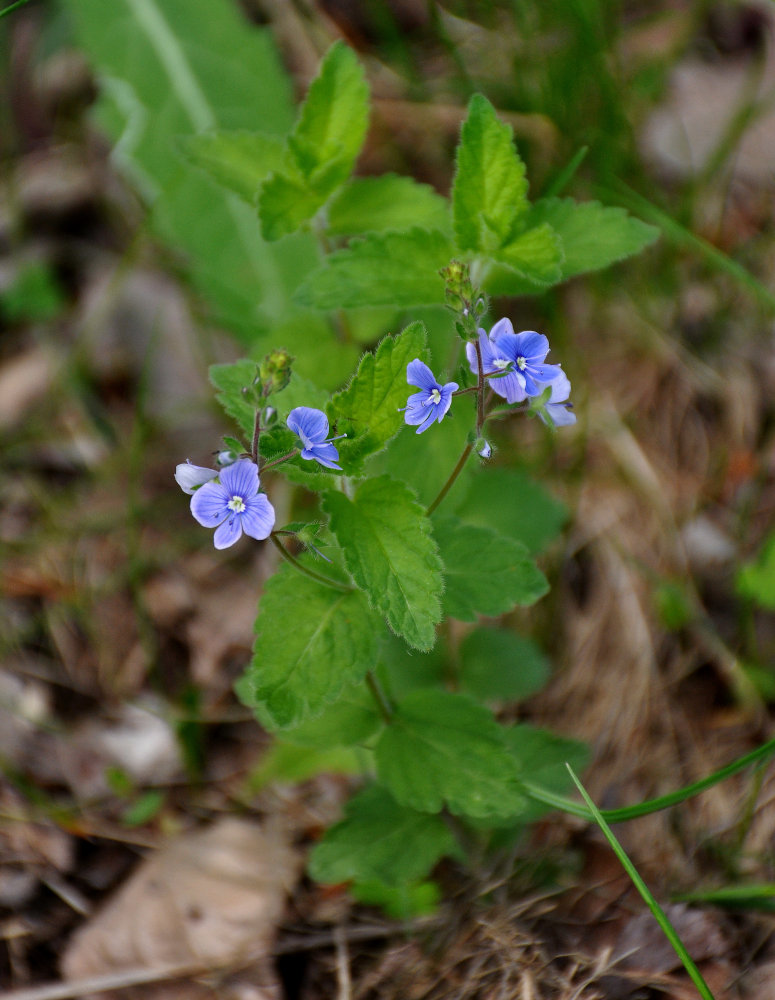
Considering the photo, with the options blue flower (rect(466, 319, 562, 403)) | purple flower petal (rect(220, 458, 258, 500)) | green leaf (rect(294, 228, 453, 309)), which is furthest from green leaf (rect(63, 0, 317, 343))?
purple flower petal (rect(220, 458, 258, 500))

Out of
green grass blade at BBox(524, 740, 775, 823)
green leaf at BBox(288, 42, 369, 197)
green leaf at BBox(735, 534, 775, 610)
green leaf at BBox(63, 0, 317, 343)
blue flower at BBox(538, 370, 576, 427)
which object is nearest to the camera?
blue flower at BBox(538, 370, 576, 427)

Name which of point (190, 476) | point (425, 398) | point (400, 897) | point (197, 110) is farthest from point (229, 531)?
point (197, 110)

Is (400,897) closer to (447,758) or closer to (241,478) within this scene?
(447,758)

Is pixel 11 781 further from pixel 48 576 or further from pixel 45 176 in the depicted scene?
pixel 45 176

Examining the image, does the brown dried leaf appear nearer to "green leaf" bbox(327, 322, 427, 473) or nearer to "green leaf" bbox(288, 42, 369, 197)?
"green leaf" bbox(327, 322, 427, 473)

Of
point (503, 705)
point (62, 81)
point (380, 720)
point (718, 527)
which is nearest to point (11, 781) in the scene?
point (380, 720)
